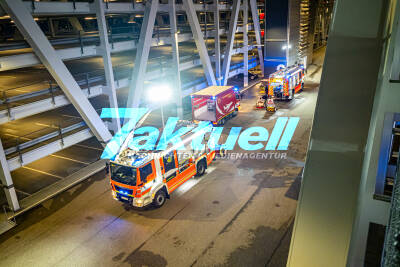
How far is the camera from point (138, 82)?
824 inches

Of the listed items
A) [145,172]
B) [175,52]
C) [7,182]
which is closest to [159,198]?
[145,172]

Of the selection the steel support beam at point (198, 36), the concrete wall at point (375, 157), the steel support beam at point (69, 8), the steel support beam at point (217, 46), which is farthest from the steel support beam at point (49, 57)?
the steel support beam at point (217, 46)

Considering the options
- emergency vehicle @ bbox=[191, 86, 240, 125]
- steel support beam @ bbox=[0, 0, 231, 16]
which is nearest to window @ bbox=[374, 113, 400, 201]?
steel support beam @ bbox=[0, 0, 231, 16]

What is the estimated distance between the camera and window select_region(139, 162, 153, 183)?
13523 mm

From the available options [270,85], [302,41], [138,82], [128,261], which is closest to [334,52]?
[128,261]

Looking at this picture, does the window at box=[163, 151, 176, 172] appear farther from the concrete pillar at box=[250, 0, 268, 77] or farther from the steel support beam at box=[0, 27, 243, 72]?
the concrete pillar at box=[250, 0, 268, 77]

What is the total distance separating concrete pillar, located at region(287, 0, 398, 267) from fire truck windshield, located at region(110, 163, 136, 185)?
11.3 metres

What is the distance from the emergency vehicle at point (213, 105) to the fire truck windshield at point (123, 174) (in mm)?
11573

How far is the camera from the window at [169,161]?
14691 mm

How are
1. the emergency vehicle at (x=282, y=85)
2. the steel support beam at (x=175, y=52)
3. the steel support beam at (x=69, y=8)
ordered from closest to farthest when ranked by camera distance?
1. the steel support beam at (x=69, y=8)
2. the steel support beam at (x=175, y=52)
3. the emergency vehicle at (x=282, y=85)

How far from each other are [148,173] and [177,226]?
261 cm

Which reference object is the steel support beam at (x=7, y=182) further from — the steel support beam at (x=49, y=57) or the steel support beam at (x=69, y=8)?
the steel support beam at (x=69, y=8)

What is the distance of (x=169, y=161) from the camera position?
15.0m

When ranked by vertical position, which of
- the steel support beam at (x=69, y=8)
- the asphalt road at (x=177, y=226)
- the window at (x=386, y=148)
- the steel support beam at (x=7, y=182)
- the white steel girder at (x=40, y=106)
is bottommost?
the asphalt road at (x=177, y=226)
